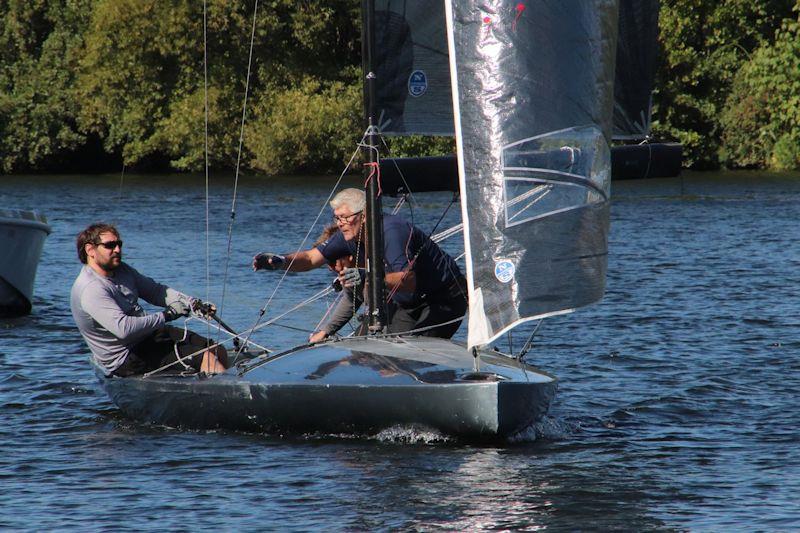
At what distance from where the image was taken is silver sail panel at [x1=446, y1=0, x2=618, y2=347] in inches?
336

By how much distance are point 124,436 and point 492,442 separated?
107 inches

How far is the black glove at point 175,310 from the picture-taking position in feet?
32.2

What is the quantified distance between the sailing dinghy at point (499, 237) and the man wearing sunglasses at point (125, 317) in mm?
572

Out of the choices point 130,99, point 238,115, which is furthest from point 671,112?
point 130,99

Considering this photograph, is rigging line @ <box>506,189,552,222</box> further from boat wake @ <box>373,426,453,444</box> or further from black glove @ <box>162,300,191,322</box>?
black glove @ <box>162,300,191,322</box>

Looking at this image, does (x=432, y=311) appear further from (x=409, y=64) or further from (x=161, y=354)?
(x=161, y=354)

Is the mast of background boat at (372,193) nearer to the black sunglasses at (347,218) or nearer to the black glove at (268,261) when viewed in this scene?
the black sunglasses at (347,218)

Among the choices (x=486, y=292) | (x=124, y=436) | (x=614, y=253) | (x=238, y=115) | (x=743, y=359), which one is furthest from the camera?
(x=238, y=115)

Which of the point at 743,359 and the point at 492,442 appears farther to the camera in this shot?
the point at 743,359

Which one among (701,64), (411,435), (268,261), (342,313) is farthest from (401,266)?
(701,64)

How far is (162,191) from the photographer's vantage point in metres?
39.1

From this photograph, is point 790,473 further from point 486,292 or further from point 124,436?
point 124,436

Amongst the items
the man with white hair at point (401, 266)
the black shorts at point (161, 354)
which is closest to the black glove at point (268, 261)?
the man with white hair at point (401, 266)

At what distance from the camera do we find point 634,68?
10734 mm
